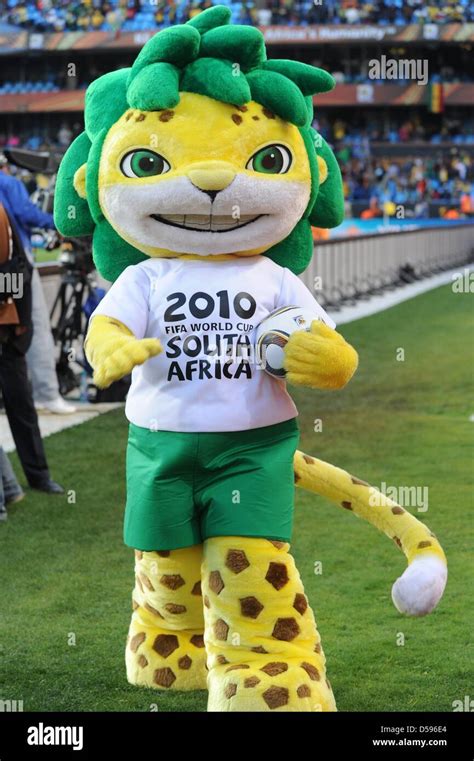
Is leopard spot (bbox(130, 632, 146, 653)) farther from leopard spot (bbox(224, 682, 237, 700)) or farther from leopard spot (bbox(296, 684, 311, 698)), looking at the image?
leopard spot (bbox(296, 684, 311, 698))

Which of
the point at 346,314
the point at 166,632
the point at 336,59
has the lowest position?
the point at 336,59

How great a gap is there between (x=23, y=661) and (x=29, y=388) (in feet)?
9.06

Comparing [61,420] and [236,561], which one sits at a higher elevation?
[236,561]

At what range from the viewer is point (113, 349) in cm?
375

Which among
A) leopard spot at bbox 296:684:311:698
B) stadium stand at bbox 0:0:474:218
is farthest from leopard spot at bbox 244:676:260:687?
stadium stand at bbox 0:0:474:218

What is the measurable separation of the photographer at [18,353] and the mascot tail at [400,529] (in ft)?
8.54

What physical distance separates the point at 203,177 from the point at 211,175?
0.02 meters

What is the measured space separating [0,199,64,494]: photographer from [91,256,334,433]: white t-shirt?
2.66 m

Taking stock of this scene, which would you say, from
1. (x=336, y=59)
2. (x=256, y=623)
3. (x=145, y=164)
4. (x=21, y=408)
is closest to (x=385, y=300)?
(x=21, y=408)

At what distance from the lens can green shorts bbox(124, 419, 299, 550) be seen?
3.91 meters

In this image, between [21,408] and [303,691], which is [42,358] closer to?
[21,408]

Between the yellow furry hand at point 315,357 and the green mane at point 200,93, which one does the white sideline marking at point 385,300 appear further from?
the yellow furry hand at point 315,357

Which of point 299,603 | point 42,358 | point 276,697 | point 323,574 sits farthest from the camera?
point 42,358

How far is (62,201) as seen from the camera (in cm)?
439
